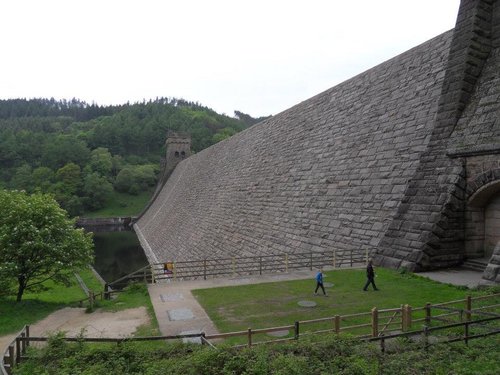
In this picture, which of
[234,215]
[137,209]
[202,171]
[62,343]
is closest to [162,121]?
[137,209]

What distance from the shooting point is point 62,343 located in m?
9.02

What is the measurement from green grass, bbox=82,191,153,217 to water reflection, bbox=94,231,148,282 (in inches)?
797

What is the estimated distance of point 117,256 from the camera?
5072 cm

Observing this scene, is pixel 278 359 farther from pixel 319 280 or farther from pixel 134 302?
pixel 134 302

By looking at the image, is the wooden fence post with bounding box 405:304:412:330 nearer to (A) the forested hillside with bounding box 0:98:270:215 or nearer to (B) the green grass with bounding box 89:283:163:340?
(B) the green grass with bounding box 89:283:163:340

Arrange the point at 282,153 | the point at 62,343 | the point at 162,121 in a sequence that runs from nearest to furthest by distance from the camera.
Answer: the point at 62,343 < the point at 282,153 < the point at 162,121

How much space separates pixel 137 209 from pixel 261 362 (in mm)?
89582

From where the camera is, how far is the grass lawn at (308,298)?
1058 centimetres

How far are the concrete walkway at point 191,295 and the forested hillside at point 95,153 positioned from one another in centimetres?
6315

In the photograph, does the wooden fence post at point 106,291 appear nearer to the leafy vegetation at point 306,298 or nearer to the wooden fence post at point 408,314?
the leafy vegetation at point 306,298

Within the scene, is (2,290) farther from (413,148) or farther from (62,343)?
(413,148)

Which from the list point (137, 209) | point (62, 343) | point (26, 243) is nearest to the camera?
point (62, 343)

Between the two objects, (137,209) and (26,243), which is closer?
(26,243)

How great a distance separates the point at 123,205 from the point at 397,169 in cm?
8563
